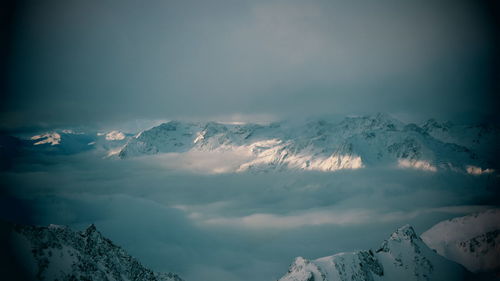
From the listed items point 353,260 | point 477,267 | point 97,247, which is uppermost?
point 97,247

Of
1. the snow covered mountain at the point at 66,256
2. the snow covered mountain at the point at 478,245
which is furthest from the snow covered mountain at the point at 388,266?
the snow covered mountain at the point at 66,256

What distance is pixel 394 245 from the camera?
16062 cm

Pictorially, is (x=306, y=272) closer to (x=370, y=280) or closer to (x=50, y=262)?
(x=370, y=280)

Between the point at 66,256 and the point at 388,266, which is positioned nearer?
the point at 66,256

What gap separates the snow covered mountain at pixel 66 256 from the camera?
221 feet

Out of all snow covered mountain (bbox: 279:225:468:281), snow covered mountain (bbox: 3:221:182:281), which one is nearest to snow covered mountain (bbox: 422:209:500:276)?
snow covered mountain (bbox: 279:225:468:281)

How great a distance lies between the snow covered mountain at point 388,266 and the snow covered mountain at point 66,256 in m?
79.9

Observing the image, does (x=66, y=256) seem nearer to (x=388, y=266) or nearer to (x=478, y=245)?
(x=388, y=266)

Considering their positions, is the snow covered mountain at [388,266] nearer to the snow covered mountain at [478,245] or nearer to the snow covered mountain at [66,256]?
the snow covered mountain at [478,245]

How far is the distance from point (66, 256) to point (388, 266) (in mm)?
166554

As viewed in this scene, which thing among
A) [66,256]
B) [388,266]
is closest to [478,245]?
[388,266]

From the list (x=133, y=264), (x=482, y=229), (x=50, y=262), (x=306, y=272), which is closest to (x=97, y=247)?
(x=133, y=264)

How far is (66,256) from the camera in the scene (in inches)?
2958

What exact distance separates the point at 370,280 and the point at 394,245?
134 feet
